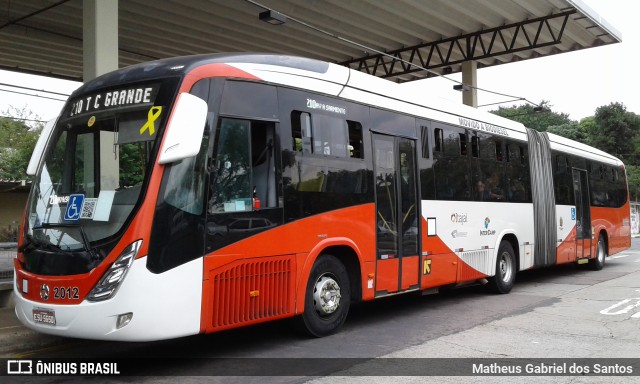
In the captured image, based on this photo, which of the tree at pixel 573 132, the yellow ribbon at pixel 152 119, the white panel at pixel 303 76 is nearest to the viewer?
the yellow ribbon at pixel 152 119

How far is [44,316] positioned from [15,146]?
45.8 meters

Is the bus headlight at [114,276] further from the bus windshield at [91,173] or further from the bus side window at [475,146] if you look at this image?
the bus side window at [475,146]

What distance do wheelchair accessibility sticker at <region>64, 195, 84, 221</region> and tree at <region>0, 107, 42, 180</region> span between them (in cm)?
4060

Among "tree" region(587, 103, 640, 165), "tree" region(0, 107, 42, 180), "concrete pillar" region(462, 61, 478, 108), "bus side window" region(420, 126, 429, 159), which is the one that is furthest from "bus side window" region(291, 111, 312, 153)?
"tree" region(587, 103, 640, 165)

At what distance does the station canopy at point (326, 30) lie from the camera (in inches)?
559

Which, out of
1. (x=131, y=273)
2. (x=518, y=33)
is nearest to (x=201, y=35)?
(x=518, y=33)

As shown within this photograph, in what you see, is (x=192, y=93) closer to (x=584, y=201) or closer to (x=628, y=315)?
(x=628, y=315)

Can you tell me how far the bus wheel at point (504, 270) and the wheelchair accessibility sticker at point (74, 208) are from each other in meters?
7.90

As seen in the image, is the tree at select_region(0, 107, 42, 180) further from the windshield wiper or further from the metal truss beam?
the windshield wiper

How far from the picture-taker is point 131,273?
16.8ft

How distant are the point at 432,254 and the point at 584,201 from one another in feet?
25.9

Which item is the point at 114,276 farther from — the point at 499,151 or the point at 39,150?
the point at 499,151

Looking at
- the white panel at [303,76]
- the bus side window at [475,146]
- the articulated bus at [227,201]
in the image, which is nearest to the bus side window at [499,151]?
the bus side window at [475,146]

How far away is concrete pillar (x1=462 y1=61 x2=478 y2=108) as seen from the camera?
1915 cm
